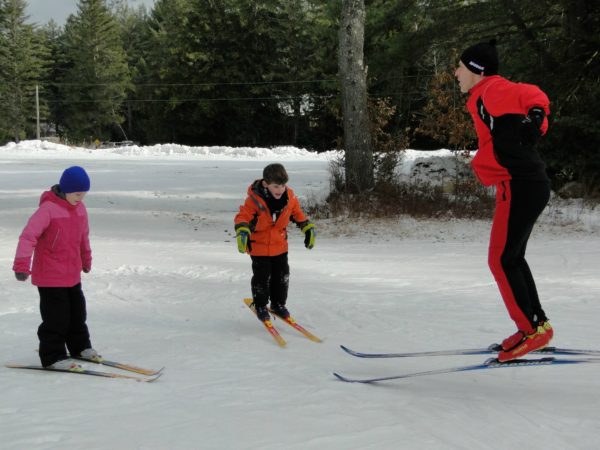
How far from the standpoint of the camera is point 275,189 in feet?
17.6

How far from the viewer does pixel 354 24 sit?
1379 centimetres

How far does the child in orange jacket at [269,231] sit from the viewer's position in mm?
5348

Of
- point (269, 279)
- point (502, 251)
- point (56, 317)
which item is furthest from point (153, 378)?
point (502, 251)

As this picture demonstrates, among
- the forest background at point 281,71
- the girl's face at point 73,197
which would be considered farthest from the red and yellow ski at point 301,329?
the forest background at point 281,71

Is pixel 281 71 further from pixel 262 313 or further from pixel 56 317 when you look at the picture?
pixel 56 317

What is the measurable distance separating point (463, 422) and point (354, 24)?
1194cm

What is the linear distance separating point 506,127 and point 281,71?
162 ft

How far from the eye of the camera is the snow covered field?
131 inches

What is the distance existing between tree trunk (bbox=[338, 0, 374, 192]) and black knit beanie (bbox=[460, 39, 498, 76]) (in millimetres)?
9958

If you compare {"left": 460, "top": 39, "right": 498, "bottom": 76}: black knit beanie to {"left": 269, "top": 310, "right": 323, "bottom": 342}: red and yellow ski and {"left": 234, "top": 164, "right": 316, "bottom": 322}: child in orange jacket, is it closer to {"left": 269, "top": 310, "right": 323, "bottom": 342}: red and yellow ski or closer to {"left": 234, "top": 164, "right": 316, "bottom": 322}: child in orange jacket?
{"left": 234, "top": 164, "right": 316, "bottom": 322}: child in orange jacket

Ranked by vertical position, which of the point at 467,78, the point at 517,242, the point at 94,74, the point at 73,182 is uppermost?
the point at 94,74

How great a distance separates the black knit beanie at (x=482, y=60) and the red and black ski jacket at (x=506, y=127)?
9 centimetres

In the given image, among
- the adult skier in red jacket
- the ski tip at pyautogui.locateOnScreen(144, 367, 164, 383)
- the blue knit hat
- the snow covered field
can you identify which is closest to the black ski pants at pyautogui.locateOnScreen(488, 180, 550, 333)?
the adult skier in red jacket

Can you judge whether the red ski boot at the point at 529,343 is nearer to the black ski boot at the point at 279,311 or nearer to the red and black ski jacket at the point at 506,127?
the red and black ski jacket at the point at 506,127
